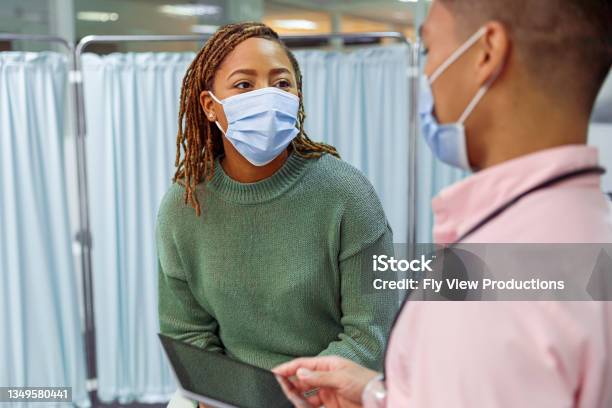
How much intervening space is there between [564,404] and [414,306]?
0.56 feet

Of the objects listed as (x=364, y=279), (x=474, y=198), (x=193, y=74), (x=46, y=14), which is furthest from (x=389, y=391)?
(x=46, y=14)

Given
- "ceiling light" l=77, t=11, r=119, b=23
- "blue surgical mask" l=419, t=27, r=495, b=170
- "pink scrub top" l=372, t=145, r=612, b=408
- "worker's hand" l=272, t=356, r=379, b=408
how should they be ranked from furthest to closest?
"ceiling light" l=77, t=11, r=119, b=23 → "worker's hand" l=272, t=356, r=379, b=408 → "blue surgical mask" l=419, t=27, r=495, b=170 → "pink scrub top" l=372, t=145, r=612, b=408

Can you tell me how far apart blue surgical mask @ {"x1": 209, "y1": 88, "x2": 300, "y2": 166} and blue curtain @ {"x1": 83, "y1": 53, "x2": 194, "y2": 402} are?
50.7 inches

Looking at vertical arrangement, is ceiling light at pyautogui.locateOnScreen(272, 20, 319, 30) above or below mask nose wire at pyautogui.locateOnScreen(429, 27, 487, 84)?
above

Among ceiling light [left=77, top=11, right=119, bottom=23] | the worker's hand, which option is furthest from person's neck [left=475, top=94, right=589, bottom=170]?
ceiling light [left=77, top=11, right=119, bottom=23]

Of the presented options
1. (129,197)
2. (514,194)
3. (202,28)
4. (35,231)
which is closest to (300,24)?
(202,28)

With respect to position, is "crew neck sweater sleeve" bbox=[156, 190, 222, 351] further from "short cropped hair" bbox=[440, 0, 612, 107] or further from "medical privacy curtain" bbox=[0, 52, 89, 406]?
"medical privacy curtain" bbox=[0, 52, 89, 406]

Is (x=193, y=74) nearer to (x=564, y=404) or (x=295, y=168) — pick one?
(x=295, y=168)

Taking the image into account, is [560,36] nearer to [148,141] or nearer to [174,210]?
[174,210]

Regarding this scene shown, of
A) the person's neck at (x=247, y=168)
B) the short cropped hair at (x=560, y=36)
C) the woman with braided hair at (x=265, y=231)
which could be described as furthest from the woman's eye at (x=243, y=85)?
the short cropped hair at (x=560, y=36)

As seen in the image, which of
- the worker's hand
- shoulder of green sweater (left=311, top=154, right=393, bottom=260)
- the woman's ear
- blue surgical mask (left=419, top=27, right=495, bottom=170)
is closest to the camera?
blue surgical mask (left=419, top=27, right=495, bottom=170)

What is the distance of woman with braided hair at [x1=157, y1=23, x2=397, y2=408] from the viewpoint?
49.3 inches

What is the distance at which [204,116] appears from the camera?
1.41 metres
